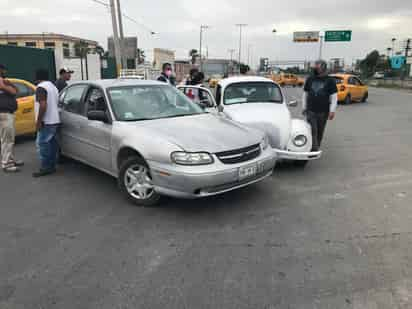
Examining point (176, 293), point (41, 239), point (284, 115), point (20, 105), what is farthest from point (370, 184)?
point (20, 105)

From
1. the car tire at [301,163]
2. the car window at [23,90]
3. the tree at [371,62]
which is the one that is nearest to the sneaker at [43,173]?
the car window at [23,90]

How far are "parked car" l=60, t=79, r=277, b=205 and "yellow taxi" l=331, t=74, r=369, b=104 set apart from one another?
15.3 m

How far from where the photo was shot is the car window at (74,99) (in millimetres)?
5570

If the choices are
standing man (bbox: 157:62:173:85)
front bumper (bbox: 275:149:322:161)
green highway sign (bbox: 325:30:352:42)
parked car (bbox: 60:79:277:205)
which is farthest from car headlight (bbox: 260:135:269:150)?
green highway sign (bbox: 325:30:352:42)

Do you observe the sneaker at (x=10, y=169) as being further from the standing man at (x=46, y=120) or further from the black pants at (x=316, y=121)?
the black pants at (x=316, y=121)

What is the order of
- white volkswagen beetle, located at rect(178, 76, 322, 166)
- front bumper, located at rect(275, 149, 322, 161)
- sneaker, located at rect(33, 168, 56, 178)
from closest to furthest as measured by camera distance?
1. front bumper, located at rect(275, 149, 322, 161)
2. sneaker, located at rect(33, 168, 56, 178)
3. white volkswagen beetle, located at rect(178, 76, 322, 166)

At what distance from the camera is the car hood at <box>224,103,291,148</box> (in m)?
5.92

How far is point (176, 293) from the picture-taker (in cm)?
276

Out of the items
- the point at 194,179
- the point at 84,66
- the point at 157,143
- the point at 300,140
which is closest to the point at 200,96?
the point at 300,140

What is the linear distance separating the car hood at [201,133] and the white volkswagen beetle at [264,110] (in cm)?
118

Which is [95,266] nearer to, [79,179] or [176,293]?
[176,293]

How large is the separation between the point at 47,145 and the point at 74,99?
33.8 inches

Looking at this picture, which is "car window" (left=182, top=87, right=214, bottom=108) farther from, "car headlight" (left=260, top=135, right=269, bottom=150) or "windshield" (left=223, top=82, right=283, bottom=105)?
"car headlight" (left=260, top=135, right=269, bottom=150)

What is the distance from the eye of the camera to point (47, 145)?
5.71 m
